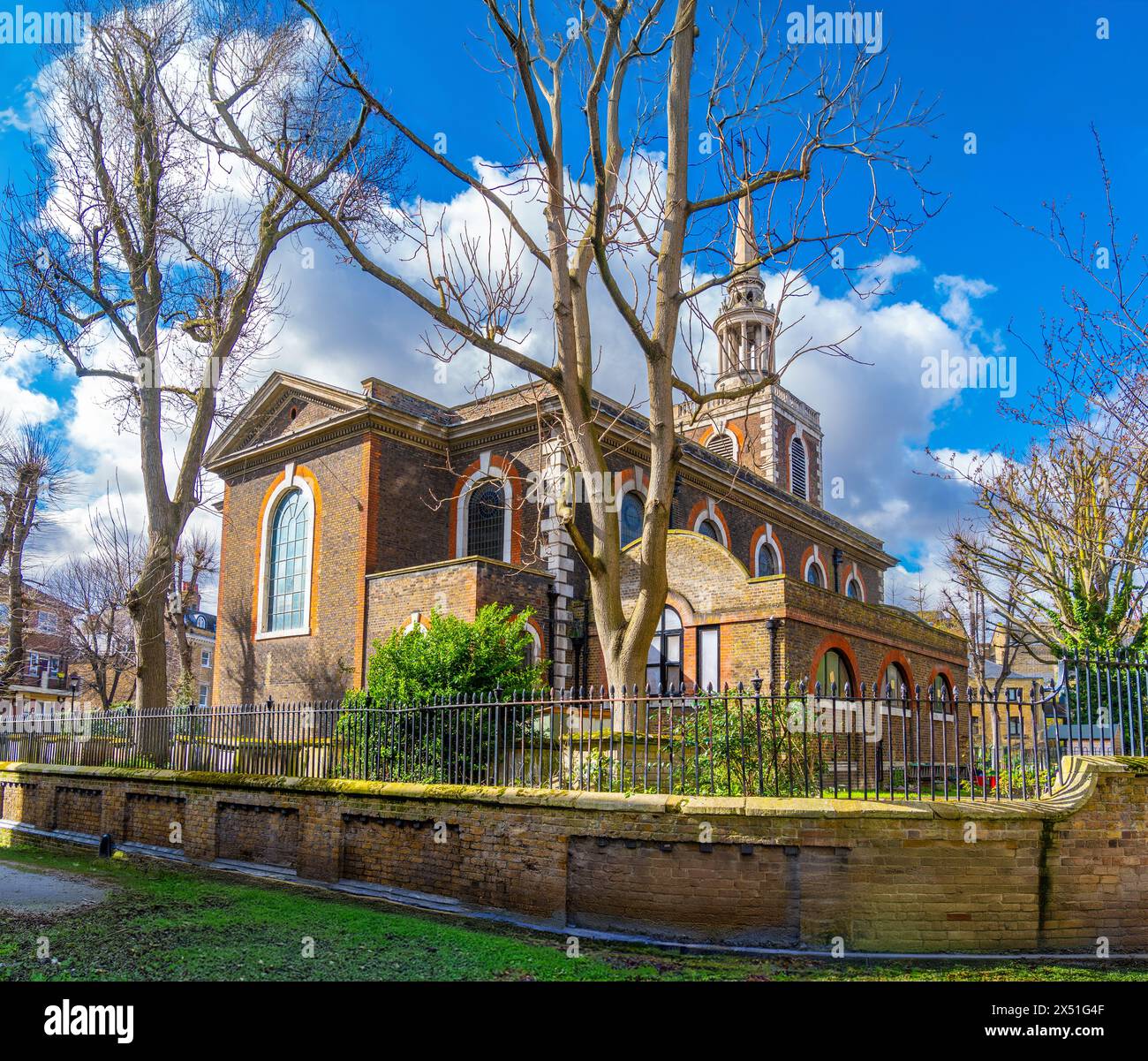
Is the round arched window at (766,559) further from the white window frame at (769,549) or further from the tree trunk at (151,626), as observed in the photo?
the tree trunk at (151,626)

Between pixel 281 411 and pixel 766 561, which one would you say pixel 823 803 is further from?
pixel 766 561

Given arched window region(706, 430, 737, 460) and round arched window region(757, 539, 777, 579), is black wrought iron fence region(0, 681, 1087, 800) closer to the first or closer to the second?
round arched window region(757, 539, 777, 579)

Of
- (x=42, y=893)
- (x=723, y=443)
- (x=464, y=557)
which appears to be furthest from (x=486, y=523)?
(x=723, y=443)

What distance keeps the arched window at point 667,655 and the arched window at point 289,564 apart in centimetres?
826

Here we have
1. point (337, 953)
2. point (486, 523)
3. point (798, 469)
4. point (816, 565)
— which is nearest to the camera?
point (337, 953)

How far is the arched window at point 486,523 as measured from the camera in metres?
22.0

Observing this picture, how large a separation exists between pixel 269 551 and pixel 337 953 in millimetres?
17715

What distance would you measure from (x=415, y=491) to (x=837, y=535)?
16685 millimetres

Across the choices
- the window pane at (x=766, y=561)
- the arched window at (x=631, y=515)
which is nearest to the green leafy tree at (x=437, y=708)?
the arched window at (x=631, y=515)

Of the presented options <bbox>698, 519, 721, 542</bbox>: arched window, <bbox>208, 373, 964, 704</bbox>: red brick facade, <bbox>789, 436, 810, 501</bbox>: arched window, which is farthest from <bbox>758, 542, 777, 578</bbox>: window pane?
<bbox>789, 436, 810, 501</bbox>: arched window

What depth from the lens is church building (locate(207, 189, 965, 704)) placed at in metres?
18.6

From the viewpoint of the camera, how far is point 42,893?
9.84 m

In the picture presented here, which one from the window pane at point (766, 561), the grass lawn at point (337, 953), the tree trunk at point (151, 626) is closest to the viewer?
the grass lawn at point (337, 953)

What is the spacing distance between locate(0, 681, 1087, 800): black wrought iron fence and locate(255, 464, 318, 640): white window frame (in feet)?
25.2
